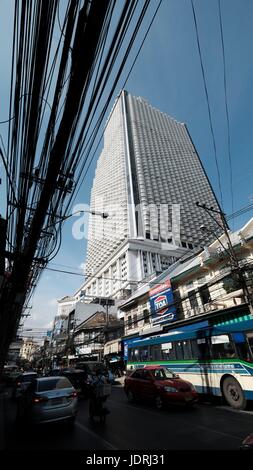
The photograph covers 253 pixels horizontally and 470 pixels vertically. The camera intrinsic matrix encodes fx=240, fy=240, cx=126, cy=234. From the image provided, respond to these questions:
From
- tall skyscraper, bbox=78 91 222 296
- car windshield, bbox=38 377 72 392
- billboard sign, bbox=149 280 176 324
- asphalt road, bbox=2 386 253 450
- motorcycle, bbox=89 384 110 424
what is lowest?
asphalt road, bbox=2 386 253 450

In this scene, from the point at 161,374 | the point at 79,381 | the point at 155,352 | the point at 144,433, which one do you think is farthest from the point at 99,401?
the point at 155,352

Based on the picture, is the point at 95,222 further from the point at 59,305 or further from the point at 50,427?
the point at 50,427

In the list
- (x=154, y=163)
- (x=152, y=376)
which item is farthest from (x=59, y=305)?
(x=152, y=376)

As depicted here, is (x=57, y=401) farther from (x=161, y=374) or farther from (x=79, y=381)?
(x=79, y=381)

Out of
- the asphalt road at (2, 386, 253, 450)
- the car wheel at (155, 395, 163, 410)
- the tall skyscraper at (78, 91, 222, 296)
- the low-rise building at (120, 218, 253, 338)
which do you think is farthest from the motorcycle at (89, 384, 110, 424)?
the tall skyscraper at (78, 91, 222, 296)

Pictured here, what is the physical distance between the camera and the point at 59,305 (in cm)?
11719

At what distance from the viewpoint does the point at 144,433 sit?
5938 millimetres

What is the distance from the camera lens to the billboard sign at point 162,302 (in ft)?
84.8

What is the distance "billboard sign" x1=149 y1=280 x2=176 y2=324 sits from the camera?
25859mm

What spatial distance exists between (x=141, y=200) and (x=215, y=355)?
95471 millimetres

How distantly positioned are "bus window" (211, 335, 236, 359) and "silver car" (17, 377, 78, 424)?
6.28 metres

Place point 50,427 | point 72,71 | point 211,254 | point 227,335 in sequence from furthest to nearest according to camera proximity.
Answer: point 211,254 → point 227,335 → point 50,427 → point 72,71

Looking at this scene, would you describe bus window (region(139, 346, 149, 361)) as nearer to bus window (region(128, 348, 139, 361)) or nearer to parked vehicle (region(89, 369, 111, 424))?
bus window (region(128, 348, 139, 361))

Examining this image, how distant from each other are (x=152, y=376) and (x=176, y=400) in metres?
1.58
